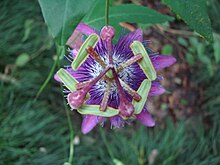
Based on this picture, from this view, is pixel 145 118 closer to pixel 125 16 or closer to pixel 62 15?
pixel 125 16

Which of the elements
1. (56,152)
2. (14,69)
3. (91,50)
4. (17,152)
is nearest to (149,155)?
(56,152)

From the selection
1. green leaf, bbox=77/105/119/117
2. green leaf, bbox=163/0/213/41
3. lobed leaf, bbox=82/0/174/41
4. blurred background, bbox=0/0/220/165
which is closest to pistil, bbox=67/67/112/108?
green leaf, bbox=77/105/119/117

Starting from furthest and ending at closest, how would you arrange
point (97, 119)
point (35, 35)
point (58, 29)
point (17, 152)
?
point (35, 35) < point (17, 152) < point (97, 119) < point (58, 29)

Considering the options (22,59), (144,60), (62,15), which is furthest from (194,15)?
(22,59)

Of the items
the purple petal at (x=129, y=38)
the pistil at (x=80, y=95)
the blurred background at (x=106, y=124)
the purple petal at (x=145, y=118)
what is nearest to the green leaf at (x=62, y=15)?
the pistil at (x=80, y=95)

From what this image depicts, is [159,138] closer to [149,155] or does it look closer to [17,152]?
[149,155]

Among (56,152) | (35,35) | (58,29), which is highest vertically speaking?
(58,29)
